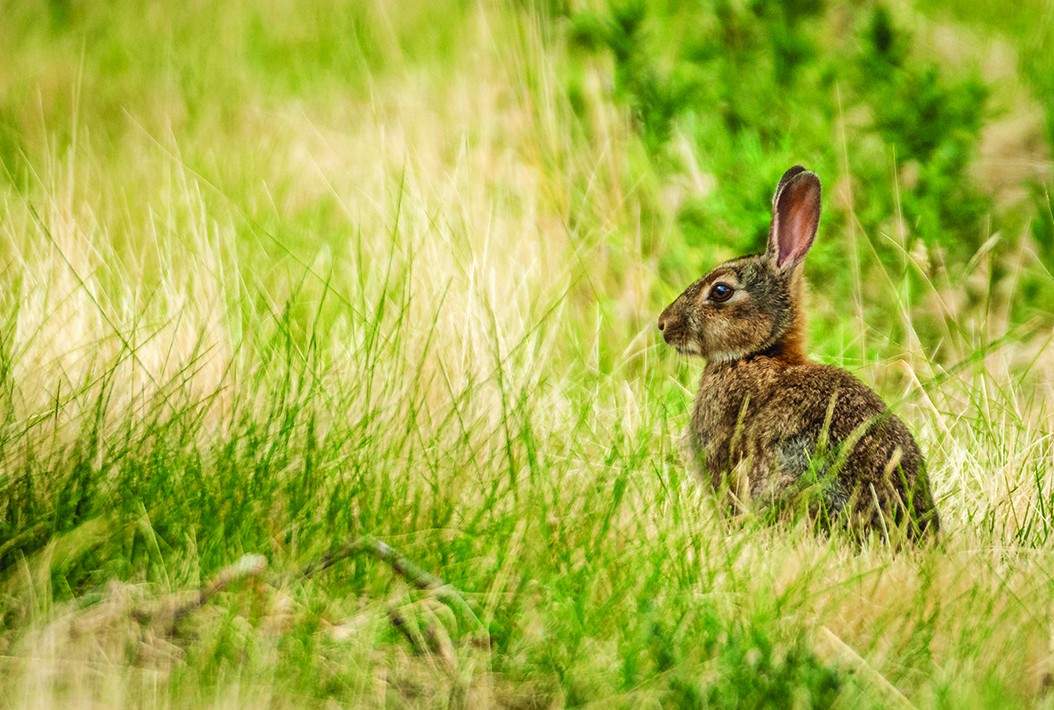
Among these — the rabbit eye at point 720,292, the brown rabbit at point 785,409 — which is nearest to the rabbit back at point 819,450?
the brown rabbit at point 785,409

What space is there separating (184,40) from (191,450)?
4.75 m

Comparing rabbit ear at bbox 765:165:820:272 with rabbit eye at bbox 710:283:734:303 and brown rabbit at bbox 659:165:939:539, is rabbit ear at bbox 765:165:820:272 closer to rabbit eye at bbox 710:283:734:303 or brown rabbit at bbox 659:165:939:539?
brown rabbit at bbox 659:165:939:539

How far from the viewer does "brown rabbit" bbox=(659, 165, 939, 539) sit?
11.8ft

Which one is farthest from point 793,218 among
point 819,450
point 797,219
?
point 819,450

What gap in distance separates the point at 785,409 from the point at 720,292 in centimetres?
58

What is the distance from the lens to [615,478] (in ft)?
12.1

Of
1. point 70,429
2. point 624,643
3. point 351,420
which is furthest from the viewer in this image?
point 351,420

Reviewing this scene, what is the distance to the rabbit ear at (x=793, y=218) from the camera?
4.09 meters

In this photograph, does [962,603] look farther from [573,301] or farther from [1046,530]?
[573,301]

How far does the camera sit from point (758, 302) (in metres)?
4.20

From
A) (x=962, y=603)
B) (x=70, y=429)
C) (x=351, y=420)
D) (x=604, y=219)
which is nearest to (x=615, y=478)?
(x=351, y=420)

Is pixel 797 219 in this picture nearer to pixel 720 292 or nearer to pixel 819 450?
pixel 720 292

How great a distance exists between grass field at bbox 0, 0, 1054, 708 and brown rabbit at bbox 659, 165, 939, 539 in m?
0.15

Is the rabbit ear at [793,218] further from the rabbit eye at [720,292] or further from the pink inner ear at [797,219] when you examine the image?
the rabbit eye at [720,292]
